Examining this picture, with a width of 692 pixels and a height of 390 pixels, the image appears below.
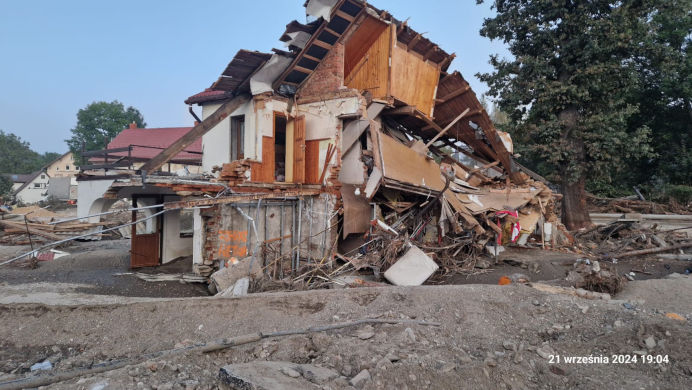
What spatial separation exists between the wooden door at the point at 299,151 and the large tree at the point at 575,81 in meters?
9.18

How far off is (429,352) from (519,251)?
9.40 m

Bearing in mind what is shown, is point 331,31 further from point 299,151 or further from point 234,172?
point 234,172

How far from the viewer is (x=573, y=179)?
13.4 meters

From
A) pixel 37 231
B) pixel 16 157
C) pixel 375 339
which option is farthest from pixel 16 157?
pixel 375 339

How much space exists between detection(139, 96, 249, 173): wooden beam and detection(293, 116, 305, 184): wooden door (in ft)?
5.75

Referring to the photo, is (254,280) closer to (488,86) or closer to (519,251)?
(519,251)

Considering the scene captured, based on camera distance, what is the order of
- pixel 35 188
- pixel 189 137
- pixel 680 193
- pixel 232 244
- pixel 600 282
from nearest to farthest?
A: pixel 600 282, pixel 232 244, pixel 189 137, pixel 680 193, pixel 35 188

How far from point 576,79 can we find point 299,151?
11.0 m

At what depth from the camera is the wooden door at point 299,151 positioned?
35.0 feet

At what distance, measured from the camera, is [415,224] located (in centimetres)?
1041

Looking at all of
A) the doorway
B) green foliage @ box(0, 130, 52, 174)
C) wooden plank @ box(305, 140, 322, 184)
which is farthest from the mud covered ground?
green foliage @ box(0, 130, 52, 174)

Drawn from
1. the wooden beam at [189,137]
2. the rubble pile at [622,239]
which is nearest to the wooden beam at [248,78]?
the wooden beam at [189,137]

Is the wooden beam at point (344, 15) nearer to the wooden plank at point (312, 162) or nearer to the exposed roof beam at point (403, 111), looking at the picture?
the exposed roof beam at point (403, 111)

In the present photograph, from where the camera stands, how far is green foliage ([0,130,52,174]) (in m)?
60.6
